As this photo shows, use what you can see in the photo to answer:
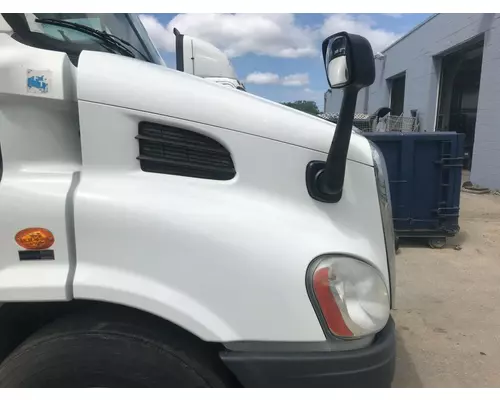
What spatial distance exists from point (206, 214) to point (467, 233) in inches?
234

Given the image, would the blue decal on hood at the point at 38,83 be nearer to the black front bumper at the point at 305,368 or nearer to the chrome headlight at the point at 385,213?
the black front bumper at the point at 305,368

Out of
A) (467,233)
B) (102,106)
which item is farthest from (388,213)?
(467,233)

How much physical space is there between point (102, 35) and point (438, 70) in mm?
13758

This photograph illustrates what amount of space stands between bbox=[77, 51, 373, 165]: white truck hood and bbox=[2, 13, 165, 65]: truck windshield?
30 cm

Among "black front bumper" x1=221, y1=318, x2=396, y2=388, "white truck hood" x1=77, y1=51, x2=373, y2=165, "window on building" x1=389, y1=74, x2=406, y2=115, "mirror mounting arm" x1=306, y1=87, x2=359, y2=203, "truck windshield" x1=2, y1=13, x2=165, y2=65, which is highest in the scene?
"window on building" x1=389, y1=74, x2=406, y2=115

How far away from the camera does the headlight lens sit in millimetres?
1440

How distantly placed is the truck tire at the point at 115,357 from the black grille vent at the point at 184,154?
530mm

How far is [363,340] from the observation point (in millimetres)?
1529

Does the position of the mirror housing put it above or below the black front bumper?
above

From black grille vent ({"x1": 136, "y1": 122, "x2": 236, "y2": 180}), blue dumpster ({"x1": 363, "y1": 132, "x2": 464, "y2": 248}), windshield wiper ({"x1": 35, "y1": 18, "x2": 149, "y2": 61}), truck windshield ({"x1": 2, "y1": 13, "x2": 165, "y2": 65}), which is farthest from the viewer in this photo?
blue dumpster ({"x1": 363, "y1": 132, "x2": 464, "y2": 248})

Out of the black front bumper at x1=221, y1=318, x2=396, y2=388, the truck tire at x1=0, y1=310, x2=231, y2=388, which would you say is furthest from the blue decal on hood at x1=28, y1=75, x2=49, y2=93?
the black front bumper at x1=221, y1=318, x2=396, y2=388

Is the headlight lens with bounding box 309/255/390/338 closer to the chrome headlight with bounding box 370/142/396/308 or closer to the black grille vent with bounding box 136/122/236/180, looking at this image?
the chrome headlight with bounding box 370/142/396/308

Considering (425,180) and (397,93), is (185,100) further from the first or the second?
(397,93)

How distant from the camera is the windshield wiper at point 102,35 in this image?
1869 mm
